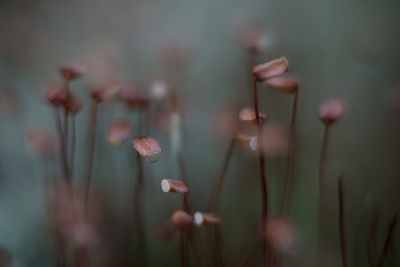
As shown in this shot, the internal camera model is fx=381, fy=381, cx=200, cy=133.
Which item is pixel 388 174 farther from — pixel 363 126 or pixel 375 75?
pixel 375 75

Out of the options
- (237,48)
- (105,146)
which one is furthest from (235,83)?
(105,146)

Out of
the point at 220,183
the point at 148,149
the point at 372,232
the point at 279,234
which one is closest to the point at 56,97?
the point at 148,149

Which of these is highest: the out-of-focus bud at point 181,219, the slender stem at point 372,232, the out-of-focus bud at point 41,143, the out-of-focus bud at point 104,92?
the out-of-focus bud at point 104,92

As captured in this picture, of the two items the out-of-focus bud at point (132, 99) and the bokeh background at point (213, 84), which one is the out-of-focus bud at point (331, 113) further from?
the bokeh background at point (213, 84)

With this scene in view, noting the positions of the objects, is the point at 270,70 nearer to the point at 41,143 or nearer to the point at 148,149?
the point at 148,149

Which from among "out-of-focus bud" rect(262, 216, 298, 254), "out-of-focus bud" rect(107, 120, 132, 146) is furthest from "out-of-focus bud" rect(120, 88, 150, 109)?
"out-of-focus bud" rect(262, 216, 298, 254)

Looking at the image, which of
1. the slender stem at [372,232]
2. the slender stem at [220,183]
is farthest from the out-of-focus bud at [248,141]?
the slender stem at [372,232]

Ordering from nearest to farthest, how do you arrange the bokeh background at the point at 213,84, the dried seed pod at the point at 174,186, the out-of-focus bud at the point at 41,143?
the dried seed pod at the point at 174,186 → the out-of-focus bud at the point at 41,143 → the bokeh background at the point at 213,84
